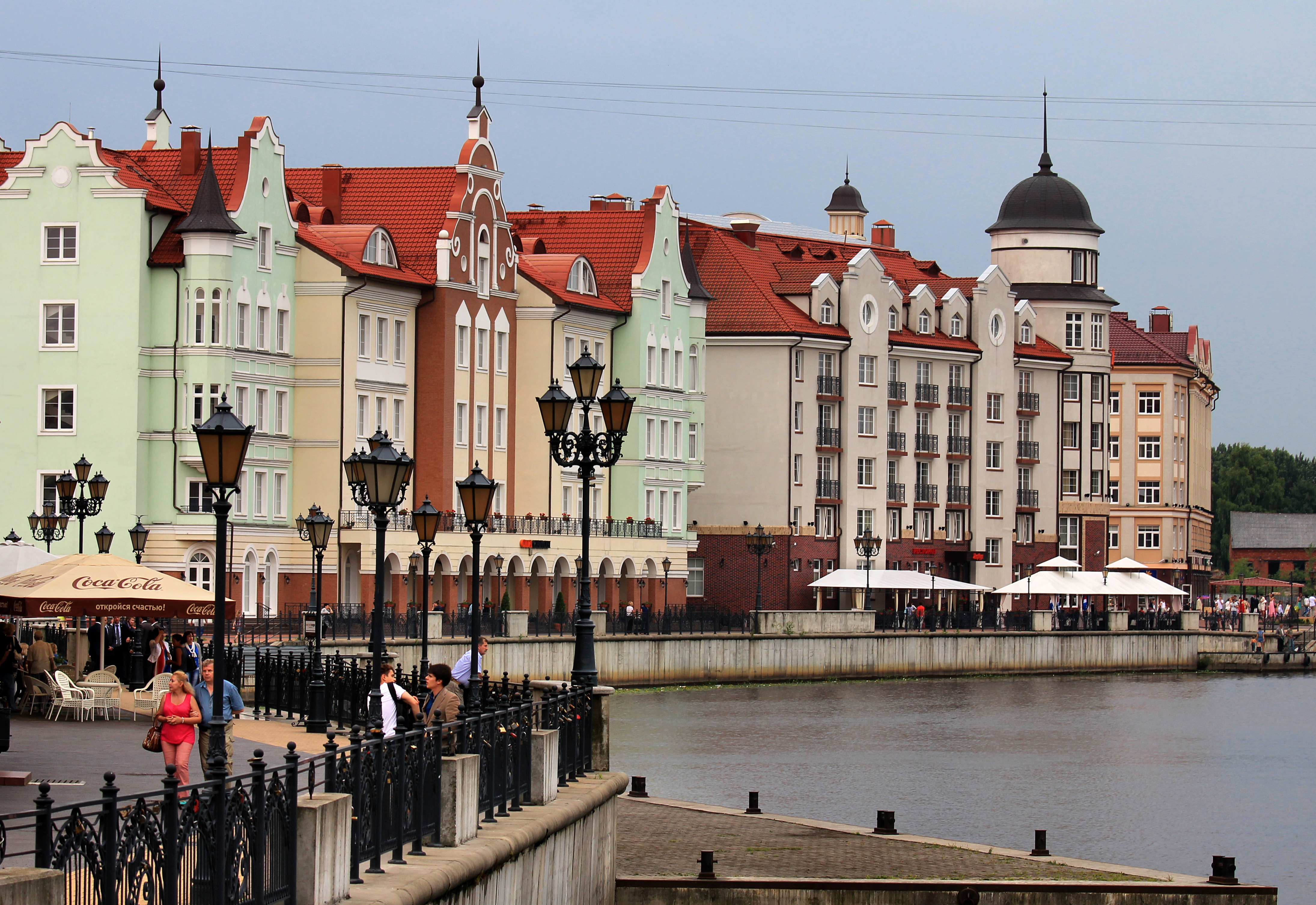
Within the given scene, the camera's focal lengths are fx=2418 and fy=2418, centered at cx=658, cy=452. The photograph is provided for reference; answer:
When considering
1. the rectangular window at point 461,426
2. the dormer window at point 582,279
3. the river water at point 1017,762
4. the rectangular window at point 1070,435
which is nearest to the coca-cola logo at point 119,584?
the river water at point 1017,762

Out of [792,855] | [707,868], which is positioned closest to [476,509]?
[792,855]

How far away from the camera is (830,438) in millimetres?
110500

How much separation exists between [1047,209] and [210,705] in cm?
10574

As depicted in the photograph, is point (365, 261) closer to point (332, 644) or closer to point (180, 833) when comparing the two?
point (332, 644)

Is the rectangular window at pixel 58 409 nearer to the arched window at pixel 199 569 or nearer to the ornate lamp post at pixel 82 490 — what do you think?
the arched window at pixel 199 569

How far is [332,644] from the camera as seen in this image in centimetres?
6819

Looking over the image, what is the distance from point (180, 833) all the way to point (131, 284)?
64.1 m

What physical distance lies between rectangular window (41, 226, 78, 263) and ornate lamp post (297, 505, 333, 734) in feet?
36.4

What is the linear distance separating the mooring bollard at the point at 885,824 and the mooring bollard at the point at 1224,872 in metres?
Answer: 6.29

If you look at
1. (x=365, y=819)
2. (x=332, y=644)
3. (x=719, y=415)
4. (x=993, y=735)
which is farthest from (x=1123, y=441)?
(x=365, y=819)

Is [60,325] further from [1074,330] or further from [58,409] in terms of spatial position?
[1074,330]

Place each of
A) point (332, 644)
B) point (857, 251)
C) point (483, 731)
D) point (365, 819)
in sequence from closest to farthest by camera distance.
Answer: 1. point (365, 819)
2. point (483, 731)
3. point (332, 644)
4. point (857, 251)

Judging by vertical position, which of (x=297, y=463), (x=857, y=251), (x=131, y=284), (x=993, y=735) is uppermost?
(x=857, y=251)

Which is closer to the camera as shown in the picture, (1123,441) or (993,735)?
(993,735)
